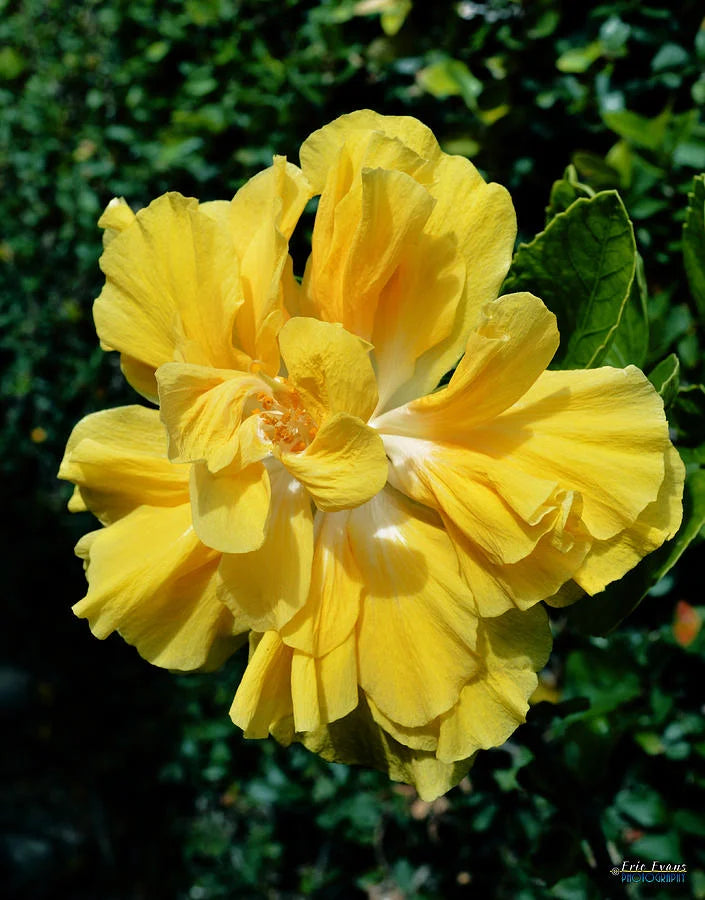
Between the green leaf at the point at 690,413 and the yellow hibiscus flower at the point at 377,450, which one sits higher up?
the yellow hibiscus flower at the point at 377,450

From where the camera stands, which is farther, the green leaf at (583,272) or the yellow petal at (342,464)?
the green leaf at (583,272)

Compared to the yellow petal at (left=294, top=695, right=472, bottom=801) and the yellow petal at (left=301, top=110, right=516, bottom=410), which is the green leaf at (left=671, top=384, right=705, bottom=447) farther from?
the yellow petal at (left=294, top=695, right=472, bottom=801)

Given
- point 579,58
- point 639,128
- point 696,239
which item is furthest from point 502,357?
point 579,58

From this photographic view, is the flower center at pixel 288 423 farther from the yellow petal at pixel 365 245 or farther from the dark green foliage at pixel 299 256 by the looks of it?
the dark green foliage at pixel 299 256

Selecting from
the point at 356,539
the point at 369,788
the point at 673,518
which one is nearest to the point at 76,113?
the point at 369,788

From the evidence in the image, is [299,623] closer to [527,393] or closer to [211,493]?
[211,493]

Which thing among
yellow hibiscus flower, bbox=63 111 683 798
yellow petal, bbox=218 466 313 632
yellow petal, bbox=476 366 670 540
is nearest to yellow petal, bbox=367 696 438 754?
yellow hibiscus flower, bbox=63 111 683 798

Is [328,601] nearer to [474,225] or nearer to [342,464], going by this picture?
[342,464]

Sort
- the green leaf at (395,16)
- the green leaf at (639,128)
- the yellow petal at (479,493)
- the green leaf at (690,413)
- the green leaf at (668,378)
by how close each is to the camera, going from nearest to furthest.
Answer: the yellow petal at (479,493), the green leaf at (668,378), the green leaf at (690,413), the green leaf at (639,128), the green leaf at (395,16)

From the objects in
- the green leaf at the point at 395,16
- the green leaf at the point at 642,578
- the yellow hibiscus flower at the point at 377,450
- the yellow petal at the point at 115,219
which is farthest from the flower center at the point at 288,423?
the green leaf at the point at 395,16
